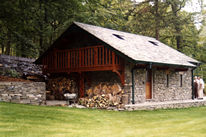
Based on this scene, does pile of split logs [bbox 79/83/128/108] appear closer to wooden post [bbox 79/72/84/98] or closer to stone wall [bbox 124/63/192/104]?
stone wall [bbox 124/63/192/104]

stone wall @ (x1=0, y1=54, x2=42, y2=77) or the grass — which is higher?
stone wall @ (x1=0, y1=54, x2=42, y2=77)

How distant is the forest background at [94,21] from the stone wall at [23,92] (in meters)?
4.82

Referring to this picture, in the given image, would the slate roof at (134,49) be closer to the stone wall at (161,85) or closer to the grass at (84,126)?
the stone wall at (161,85)

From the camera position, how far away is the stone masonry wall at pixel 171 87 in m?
18.4

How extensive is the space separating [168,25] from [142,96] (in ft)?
50.3

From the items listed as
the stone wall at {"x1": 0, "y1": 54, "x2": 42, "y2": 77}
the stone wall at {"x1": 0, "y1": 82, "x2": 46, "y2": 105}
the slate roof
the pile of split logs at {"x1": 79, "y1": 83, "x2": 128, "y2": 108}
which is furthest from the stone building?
the stone wall at {"x1": 0, "y1": 82, "x2": 46, "y2": 105}

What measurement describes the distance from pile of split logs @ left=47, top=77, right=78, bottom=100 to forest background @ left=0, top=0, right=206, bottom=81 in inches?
133

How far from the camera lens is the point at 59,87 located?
19.5 metres

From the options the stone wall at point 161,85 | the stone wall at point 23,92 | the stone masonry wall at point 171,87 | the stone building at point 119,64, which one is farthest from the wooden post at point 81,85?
the stone masonry wall at point 171,87

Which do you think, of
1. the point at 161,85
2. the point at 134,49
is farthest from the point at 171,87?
the point at 134,49

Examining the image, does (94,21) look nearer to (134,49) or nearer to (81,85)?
(81,85)

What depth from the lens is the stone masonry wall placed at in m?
18.4

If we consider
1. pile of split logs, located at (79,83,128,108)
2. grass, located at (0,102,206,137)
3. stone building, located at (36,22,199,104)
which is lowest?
grass, located at (0,102,206,137)

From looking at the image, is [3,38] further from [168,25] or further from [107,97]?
[168,25]
